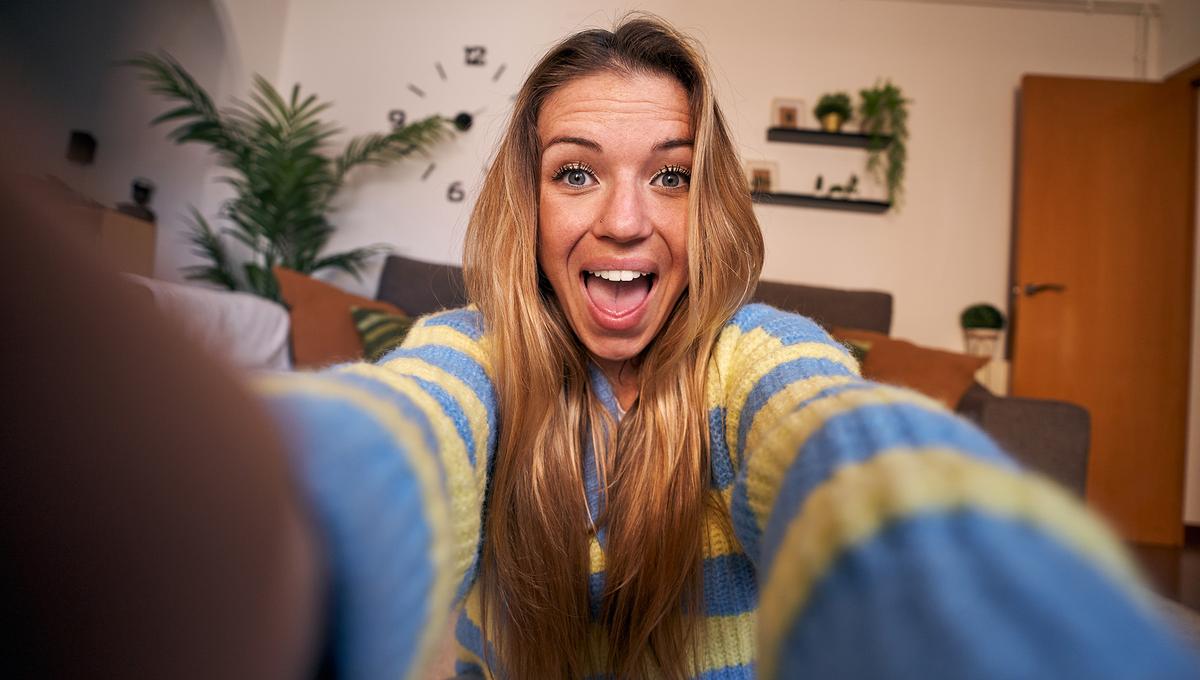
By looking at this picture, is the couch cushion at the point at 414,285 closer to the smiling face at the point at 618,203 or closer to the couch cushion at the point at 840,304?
the couch cushion at the point at 840,304

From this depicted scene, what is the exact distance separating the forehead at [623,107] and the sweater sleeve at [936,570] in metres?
0.52

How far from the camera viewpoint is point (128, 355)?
0.20m

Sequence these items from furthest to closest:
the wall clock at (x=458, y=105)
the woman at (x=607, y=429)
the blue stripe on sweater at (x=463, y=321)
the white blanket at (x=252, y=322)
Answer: the wall clock at (x=458, y=105)
the white blanket at (x=252, y=322)
the blue stripe on sweater at (x=463, y=321)
the woman at (x=607, y=429)

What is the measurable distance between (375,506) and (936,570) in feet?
0.82

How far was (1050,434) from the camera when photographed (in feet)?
6.55

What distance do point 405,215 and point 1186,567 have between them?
4013 mm

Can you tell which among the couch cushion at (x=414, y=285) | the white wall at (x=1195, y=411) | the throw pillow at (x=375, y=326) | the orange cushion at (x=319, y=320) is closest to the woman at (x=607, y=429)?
the throw pillow at (x=375, y=326)

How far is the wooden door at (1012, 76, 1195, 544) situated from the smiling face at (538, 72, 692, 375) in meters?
3.24

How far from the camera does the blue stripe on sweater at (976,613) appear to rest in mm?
201

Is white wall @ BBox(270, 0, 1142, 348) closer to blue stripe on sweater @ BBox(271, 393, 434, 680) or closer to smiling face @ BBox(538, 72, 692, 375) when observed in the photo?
smiling face @ BBox(538, 72, 692, 375)

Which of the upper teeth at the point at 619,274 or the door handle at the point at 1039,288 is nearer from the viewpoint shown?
the upper teeth at the point at 619,274

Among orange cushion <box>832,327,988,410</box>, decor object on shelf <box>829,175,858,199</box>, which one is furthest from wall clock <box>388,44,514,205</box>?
orange cushion <box>832,327,988,410</box>

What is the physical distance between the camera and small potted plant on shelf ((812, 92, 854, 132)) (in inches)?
131

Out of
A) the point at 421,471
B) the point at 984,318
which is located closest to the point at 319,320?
the point at 421,471
